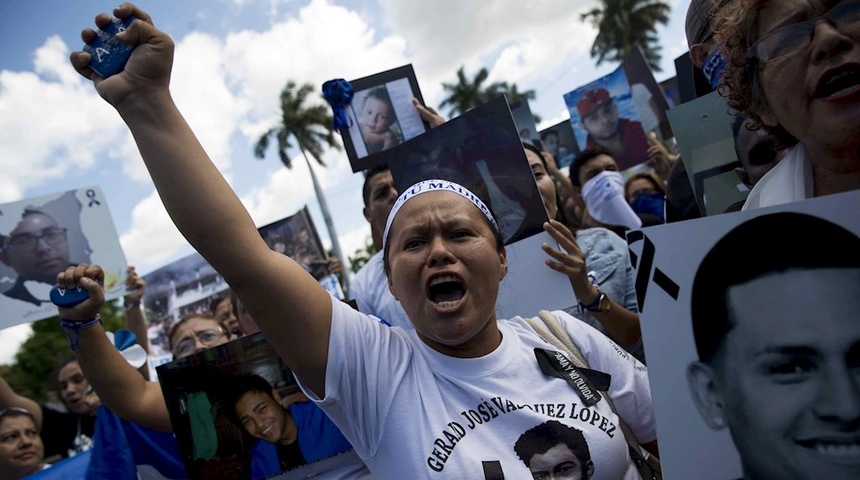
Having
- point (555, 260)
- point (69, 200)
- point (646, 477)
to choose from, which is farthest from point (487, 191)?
point (69, 200)

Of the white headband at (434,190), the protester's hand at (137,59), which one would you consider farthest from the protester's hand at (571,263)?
the protester's hand at (137,59)

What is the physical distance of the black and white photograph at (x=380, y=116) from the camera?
3.20m

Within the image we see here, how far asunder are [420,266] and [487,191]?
43.1 inches

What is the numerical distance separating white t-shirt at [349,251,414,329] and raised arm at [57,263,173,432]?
3.41ft

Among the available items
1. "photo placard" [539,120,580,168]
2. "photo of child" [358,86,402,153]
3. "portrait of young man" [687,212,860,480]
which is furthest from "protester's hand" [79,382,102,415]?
"photo placard" [539,120,580,168]

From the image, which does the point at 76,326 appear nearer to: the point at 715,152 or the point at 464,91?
the point at 715,152

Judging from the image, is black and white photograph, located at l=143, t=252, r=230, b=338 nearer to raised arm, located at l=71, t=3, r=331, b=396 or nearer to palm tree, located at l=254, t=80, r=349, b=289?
raised arm, located at l=71, t=3, r=331, b=396

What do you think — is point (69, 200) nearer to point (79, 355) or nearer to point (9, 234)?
point (9, 234)

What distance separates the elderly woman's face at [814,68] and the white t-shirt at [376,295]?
5.79 feet

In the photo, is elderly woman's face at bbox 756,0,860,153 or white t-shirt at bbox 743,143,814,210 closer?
elderly woman's face at bbox 756,0,860,153

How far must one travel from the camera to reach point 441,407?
1.54 metres

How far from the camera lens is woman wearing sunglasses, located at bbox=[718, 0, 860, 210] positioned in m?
1.11

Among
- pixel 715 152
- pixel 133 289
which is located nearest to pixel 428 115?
pixel 715 152

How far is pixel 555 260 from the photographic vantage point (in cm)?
249
